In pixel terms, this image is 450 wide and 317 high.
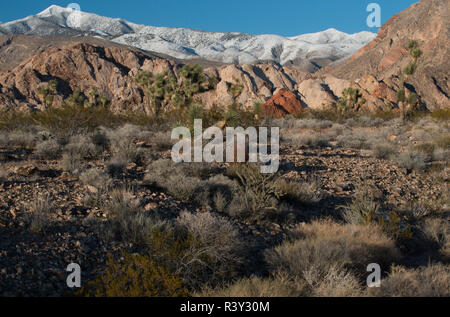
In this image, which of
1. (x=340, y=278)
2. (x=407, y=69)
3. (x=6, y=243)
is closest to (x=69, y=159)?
(x=6, y=243)

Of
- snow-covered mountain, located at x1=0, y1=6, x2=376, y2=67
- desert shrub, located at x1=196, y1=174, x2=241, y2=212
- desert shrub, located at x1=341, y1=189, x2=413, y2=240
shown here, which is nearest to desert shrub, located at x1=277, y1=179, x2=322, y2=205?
desert shrub, located at x1=341, y1=189, x2=413, y2=240

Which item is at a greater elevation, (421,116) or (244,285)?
(421,116)

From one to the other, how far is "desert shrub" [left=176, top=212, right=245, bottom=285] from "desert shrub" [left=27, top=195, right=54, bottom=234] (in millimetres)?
1748

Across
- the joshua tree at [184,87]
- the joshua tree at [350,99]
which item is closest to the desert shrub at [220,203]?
the joshua tree at [184,87]

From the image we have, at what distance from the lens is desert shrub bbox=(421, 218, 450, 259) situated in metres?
4.97

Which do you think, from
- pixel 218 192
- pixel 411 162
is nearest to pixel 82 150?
pixel 218 192

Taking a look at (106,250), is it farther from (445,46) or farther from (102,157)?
(445,46)

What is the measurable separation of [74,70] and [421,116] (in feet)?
263

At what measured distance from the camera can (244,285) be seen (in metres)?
3.23

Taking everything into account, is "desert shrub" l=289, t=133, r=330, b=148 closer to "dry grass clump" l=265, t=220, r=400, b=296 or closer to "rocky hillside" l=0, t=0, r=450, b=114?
"dry grass clump" l=265, t=220, r=400, b=296

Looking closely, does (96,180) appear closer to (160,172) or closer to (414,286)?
(160,172)

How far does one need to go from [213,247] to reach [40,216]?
236cm

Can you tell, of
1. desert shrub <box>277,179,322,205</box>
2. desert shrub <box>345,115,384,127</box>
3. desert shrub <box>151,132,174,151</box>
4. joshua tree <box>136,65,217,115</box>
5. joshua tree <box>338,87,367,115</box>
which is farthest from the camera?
joshua tree <box>338,87,367,115</box>

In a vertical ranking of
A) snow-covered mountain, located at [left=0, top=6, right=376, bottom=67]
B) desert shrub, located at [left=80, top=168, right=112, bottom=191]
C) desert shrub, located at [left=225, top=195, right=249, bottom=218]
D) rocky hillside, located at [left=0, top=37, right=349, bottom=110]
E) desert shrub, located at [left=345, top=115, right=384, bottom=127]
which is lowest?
desert shrub, located at [left=225, top=195, right=249, bottom=218]
